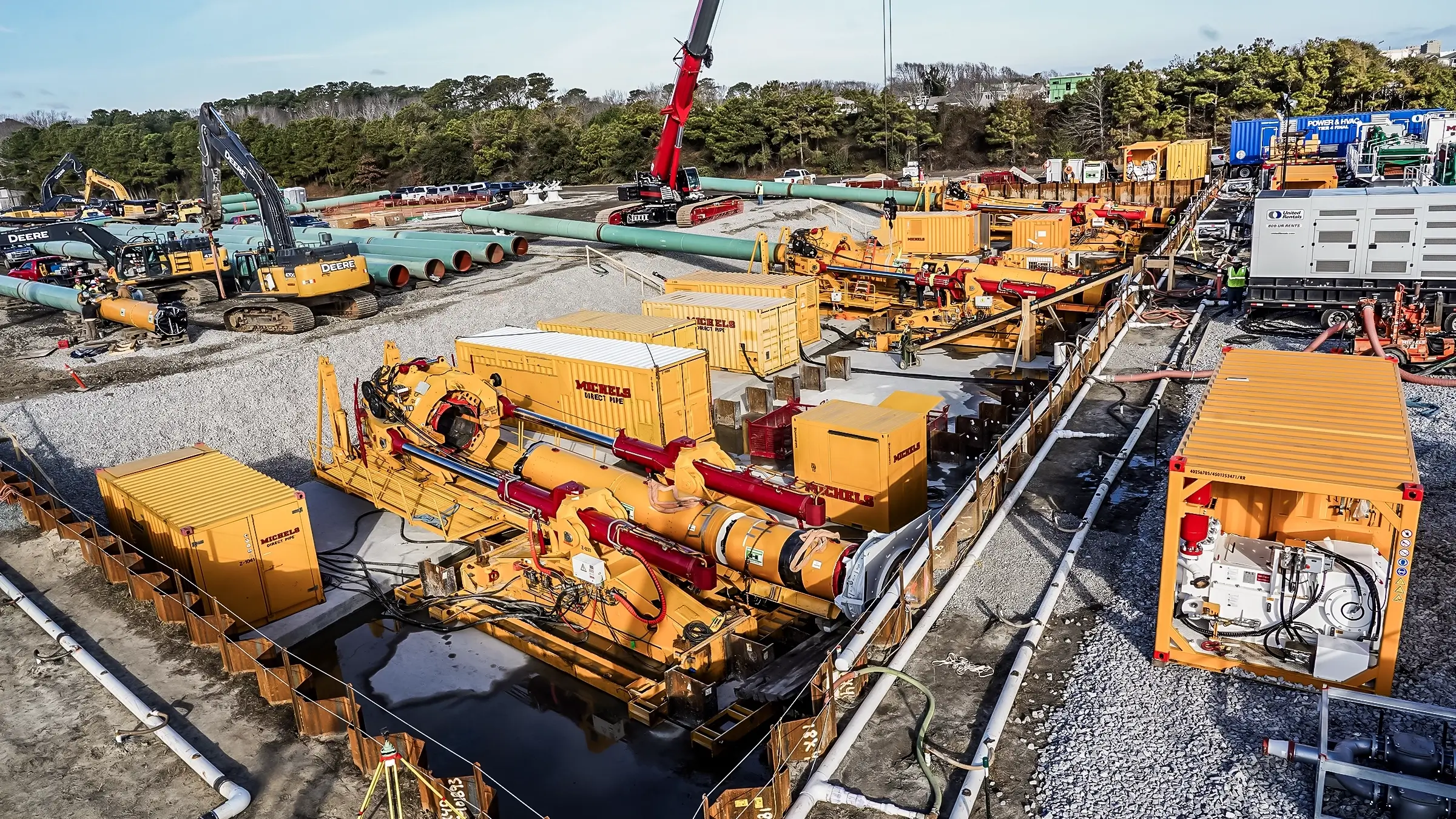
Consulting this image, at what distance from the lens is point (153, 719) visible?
9.80 m

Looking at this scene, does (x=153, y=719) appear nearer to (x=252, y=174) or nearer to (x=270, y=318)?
(x=270, y=318)

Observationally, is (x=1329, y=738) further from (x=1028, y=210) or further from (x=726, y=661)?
(x=1028, y=210)

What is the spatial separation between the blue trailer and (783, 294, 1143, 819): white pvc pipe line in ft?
159

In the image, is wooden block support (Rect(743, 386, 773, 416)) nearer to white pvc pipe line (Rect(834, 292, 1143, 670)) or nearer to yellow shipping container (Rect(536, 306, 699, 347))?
yellow shipping container (Rect(536, 306, 699, 347))

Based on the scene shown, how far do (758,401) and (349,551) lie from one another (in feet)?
32.9

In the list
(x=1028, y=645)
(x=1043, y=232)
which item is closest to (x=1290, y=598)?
(x=1028, y=645)

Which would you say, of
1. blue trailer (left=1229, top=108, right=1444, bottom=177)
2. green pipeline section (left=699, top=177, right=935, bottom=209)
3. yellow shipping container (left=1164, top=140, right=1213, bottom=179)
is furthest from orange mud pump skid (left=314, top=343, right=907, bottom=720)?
blue trailer (left=1229, top=108, right=1444, bottom=177)

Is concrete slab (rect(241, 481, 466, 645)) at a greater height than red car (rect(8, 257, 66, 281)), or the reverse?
red car (rect(8, 257, 66, 281))

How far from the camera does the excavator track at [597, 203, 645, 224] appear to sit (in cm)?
4375

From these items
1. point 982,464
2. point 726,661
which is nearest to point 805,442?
point 982,464

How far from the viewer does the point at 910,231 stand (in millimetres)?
37281

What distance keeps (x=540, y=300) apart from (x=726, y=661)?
887 inches

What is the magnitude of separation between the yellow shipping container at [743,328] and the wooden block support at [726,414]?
2.46 meters

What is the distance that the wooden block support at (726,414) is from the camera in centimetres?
2305
